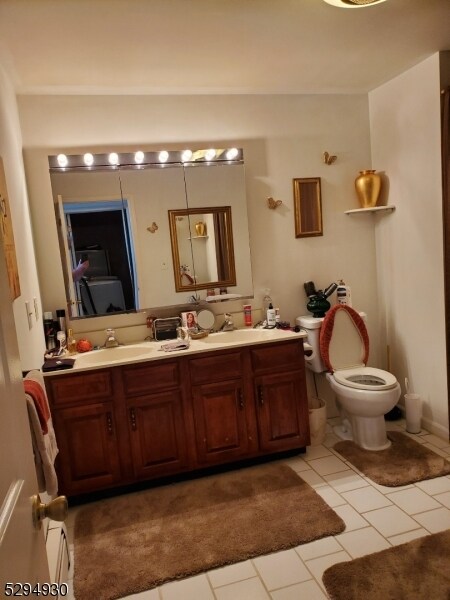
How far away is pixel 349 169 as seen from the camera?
3.38 m

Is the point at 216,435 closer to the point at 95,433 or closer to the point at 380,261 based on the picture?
the point at 95,433

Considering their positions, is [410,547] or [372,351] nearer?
[410,547]

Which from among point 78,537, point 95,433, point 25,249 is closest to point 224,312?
point 95,433

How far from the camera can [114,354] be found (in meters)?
2.84

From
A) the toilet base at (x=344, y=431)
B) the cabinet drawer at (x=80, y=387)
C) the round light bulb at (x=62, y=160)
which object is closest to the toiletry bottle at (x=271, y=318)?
the toilet base at (x=344, y=431)

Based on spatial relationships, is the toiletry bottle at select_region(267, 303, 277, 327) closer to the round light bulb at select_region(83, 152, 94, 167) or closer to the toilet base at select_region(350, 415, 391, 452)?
the toilet base at select_region(350, 415, 391, 452)

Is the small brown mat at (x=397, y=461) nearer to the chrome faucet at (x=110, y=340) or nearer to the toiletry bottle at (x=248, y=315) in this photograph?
the toiletry bottle at (x=248, y=315)

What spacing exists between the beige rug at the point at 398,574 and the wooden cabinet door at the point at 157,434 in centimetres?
110

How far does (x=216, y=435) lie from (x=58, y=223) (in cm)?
169

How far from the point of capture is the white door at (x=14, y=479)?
74cm

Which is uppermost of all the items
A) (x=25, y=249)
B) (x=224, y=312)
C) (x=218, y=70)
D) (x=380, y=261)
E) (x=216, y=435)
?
(x=218, y=70)

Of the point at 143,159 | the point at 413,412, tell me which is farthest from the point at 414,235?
the point at 143,159

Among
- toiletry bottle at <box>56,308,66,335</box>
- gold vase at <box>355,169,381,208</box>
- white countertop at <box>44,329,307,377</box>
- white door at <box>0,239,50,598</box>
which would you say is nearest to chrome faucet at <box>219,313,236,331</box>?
white countertop at <box>44,329,307,377</box>

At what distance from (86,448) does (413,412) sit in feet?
7.26
